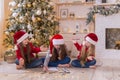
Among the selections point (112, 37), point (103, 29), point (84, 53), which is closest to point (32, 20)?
point (84, 53)

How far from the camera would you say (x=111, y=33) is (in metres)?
5.85

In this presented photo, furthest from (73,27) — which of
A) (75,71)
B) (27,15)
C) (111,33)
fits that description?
(75,71)

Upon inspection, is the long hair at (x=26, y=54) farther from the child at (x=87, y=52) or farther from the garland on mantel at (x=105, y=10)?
the garland on mantel at (x=105, y=10)

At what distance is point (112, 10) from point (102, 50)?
3.34 ft

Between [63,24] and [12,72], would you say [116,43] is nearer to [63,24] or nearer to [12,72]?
[63,24]

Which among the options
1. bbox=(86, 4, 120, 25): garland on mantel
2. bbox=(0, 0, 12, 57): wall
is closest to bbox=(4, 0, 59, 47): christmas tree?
bbox=(0, 0, 12, 57): wall

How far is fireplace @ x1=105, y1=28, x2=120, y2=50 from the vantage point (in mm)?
5797

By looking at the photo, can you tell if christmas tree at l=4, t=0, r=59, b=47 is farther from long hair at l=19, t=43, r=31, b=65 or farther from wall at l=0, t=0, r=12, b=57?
long hair at l=19, t=43, r=31, b=65

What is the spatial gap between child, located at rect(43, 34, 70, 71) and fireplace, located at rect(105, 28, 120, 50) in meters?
1.88

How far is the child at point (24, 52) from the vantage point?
13.3 ft

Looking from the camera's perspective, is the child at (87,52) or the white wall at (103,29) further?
the white wall at (103,29)

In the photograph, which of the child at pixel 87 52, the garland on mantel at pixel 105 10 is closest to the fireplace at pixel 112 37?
the garland on mantel at pixel 105 10

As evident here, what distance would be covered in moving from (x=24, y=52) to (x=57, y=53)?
613 millimetres

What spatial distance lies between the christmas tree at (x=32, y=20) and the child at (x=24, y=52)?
0.92 meters
